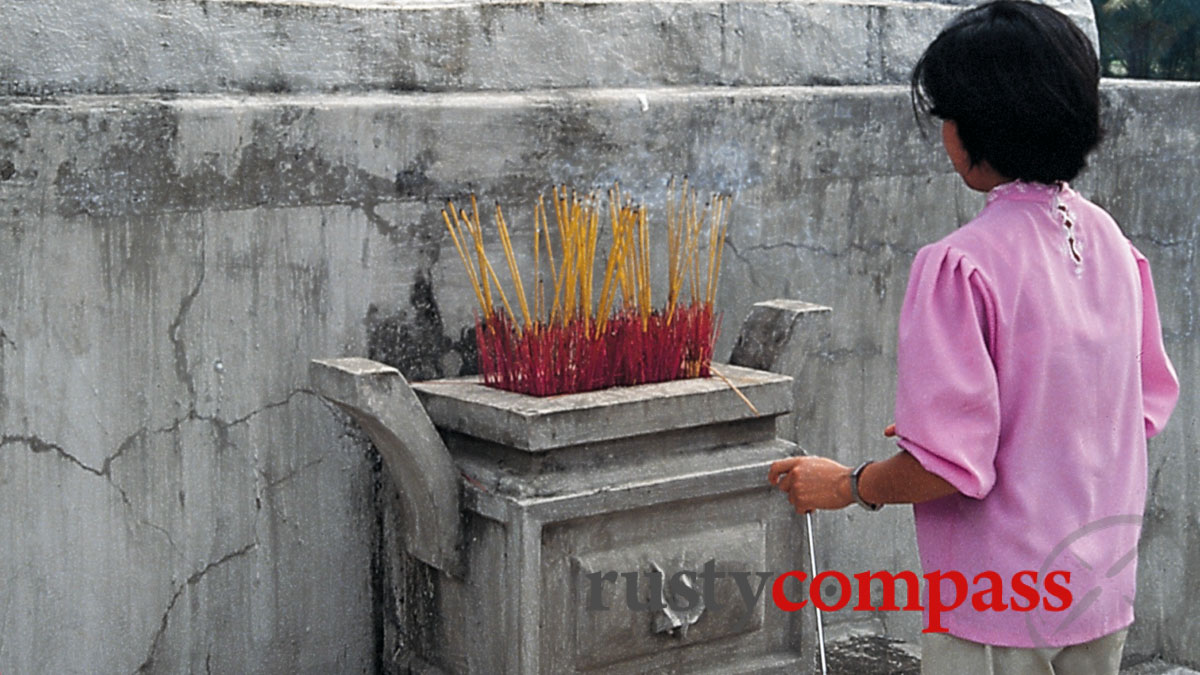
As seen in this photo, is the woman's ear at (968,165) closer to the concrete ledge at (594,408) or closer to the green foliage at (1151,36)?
the concrete ledge at (594,408)

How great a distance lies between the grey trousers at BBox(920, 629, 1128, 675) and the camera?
5.86 ft

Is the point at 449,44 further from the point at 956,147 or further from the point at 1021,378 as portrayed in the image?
the point at 1021,378

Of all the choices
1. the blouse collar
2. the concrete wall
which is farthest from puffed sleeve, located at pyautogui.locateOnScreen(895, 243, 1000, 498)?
the concrete wall

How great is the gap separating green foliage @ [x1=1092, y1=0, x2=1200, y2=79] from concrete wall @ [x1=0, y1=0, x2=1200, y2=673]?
81.2 ft

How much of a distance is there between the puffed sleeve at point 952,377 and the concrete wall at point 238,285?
138 cm

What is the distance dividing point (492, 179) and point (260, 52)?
1.65 ft

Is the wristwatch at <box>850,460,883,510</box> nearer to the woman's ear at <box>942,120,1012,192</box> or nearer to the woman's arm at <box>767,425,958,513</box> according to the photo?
the woman's arm at <box>767,425,958,513</box>

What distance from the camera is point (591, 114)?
3086mm

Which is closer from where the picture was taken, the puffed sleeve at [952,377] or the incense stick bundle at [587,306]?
the puffed sleeve at [952,377]

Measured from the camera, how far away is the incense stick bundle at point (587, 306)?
265 cm

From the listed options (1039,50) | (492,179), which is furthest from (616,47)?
(1039,50)

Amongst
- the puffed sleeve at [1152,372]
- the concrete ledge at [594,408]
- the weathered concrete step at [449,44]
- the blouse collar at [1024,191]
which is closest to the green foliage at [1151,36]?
the weathered concrete step at [449,44]

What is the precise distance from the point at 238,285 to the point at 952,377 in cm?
147

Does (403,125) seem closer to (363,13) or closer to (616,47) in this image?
(363,13)
